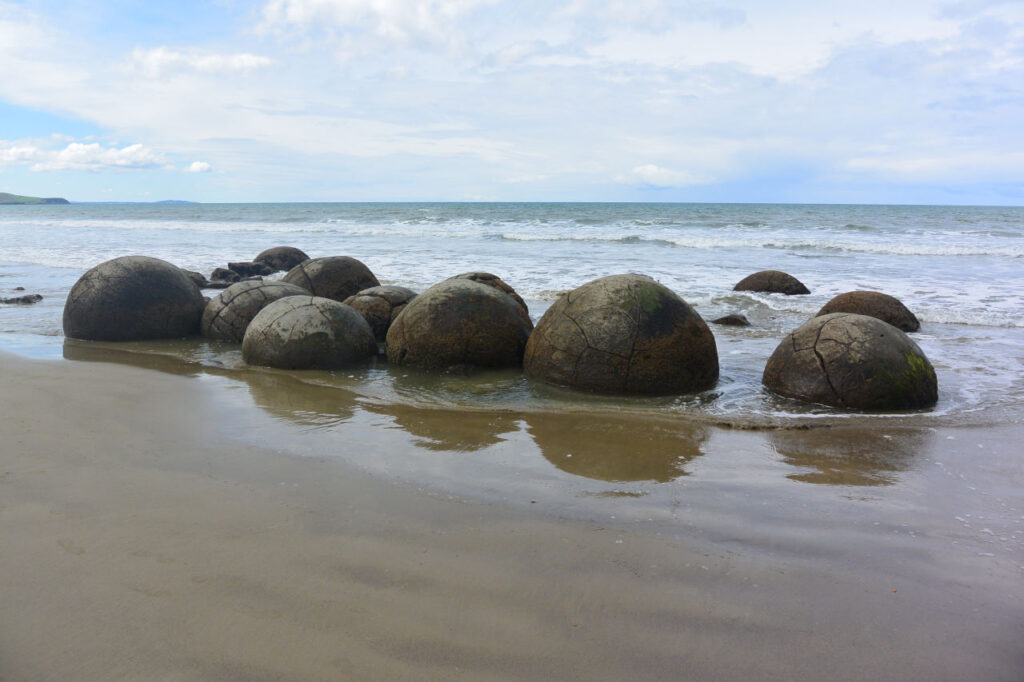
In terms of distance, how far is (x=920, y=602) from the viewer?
2893 millimetres

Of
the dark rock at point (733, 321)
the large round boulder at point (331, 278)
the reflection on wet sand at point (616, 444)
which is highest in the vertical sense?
the large round boulder at point (331, 278)

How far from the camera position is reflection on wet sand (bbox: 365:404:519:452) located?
4.92 metres

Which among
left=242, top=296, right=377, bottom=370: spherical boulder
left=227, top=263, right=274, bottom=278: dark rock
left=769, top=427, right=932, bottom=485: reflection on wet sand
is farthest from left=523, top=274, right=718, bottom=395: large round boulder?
left=227, top=263, right=274, bottom=278: dark rock

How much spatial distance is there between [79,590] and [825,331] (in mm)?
5824

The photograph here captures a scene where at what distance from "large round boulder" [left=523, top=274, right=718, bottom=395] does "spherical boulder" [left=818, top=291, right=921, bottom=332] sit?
15.6 ft

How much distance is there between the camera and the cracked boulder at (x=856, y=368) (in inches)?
238

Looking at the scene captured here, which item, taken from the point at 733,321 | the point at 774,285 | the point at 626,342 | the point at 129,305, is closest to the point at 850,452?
the point at 626,342

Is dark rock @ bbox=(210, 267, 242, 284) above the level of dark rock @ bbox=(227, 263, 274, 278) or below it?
below

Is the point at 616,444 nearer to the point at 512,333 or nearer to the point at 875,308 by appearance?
the point at 512,333

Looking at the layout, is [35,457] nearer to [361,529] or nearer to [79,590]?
[79,590]

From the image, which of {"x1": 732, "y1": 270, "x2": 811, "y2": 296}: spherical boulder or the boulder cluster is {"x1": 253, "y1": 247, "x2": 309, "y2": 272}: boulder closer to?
the boulder cluster

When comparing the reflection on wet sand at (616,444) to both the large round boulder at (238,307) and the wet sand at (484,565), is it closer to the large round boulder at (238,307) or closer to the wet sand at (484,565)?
the wet sand at (484,565)

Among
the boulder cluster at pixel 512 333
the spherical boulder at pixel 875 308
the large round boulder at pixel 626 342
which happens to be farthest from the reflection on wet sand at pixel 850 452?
the spherical boulder at pixel 875 308

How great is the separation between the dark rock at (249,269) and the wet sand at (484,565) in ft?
40.4
